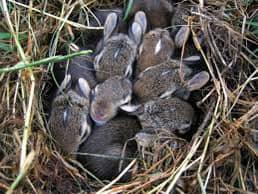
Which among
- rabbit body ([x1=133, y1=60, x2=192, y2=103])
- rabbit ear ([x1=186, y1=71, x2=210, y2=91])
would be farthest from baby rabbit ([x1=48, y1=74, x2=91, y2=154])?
rabbit ear ([x1=186, y1=71, x2=210, y2=91])

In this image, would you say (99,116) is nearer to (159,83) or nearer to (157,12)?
(159,83)

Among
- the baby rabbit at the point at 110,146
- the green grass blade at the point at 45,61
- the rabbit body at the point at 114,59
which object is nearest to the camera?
the green grass blade at the point at 45,61

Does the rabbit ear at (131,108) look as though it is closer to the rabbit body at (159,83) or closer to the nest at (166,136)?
the rabbit body at (159,83)

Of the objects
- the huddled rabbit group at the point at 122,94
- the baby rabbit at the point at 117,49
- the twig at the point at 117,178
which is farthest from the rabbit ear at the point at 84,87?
the twig at the point at 117,178

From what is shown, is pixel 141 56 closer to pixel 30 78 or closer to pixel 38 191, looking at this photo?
pixel 30 78

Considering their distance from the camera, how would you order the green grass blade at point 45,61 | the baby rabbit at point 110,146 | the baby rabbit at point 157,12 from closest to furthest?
the green grass blade at point 45,61
the baby rabbit at point 110,146
the baby rabbit at point 157,12
